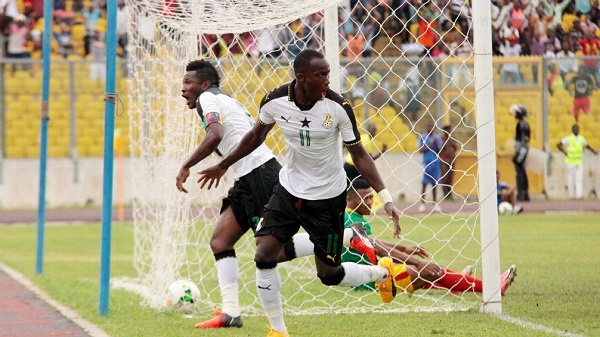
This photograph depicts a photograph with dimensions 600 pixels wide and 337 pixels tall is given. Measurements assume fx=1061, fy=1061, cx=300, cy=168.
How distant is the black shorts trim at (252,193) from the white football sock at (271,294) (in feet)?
3.72

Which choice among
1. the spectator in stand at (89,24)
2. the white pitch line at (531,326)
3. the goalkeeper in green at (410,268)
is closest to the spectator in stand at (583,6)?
the goalkeeper in green at (410,268)

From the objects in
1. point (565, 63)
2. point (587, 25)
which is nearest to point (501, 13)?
point (587, 25)

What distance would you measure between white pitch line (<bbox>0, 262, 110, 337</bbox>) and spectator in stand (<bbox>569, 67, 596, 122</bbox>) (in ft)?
60.1

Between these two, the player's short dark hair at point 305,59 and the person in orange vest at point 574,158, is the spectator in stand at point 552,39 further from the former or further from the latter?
the player's short dark hair at point 305,59

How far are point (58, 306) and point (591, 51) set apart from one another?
54.4 feet

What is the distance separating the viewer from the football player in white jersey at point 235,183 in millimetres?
8320

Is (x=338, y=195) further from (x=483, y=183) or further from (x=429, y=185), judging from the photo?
(x=429, y=185)

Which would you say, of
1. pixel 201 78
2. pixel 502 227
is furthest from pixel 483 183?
pixel 502 227

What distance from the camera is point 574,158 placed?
2858 cm

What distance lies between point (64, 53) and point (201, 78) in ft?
72.7

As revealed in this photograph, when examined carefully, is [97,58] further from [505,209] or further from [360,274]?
[360,274]

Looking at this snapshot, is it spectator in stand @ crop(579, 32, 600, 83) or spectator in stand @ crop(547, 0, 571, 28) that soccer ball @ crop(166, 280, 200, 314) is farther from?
spectator in stand @ crop(579, 32, 600, 83)

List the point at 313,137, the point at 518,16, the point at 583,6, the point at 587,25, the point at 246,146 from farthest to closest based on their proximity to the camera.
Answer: the point at 518,16 → the point at 587,25 → the point at 583,6 → the point at 246,146 → the point at 313,137

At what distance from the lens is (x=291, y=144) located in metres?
7.27
